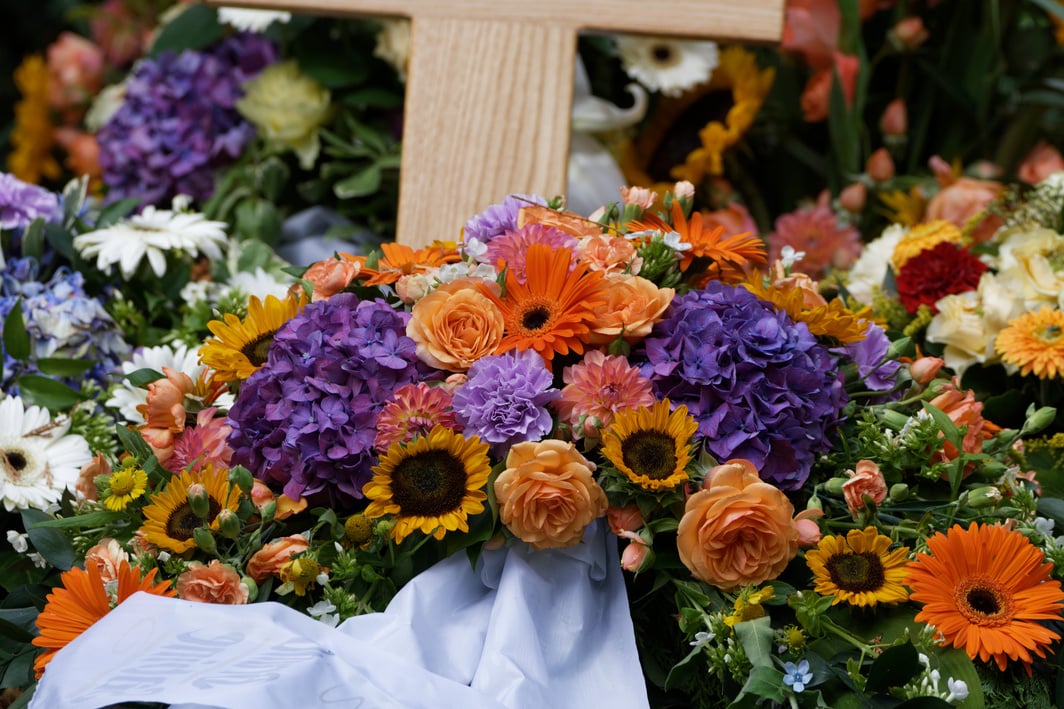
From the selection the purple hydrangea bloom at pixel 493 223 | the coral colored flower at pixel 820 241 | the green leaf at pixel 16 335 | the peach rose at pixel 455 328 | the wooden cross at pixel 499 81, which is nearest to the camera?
the peach rose at pixel 455 328

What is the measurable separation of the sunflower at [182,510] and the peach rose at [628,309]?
23 cm

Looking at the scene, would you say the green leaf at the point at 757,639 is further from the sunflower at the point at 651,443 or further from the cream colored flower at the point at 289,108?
the cream colored flower at the point at 289,108

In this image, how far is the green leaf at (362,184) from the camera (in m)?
1.16

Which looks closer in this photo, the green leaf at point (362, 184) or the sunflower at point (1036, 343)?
the sunflower at point (1036, 343)

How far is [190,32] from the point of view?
4.29ft

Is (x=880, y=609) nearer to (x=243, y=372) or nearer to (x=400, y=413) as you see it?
(x=400, y=413)

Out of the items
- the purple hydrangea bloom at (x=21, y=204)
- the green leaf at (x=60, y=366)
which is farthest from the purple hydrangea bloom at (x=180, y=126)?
the green leaf at (x=60, y=366)

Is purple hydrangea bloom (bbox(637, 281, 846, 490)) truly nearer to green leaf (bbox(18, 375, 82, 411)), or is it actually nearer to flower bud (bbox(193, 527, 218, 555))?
flower bud (bbox(193, 527, 218, 555))

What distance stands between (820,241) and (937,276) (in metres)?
0.24

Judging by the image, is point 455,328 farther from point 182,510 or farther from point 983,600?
point 983,600

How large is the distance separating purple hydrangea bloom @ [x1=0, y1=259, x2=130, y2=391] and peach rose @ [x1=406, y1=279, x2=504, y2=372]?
36 centimetres

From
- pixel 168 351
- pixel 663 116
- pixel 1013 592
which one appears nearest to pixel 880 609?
pixel 1013 592

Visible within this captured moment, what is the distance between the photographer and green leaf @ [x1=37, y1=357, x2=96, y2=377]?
85 centimetres

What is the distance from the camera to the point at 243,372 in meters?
0.67
